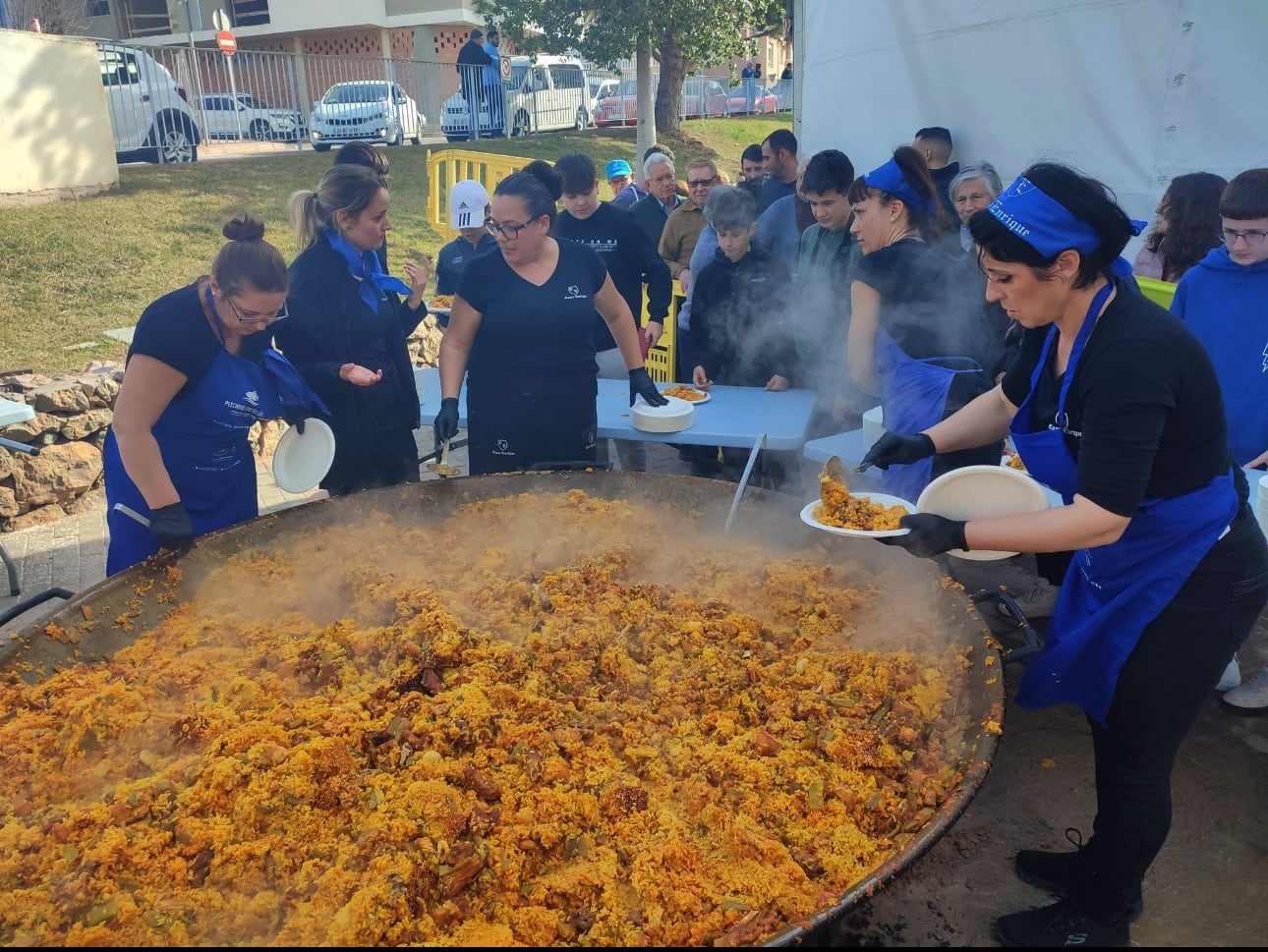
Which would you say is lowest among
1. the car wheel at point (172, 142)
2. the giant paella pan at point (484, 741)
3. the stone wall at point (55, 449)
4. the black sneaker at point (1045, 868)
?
the black sneaker at point (1045, 868)

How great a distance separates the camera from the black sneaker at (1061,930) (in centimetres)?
212

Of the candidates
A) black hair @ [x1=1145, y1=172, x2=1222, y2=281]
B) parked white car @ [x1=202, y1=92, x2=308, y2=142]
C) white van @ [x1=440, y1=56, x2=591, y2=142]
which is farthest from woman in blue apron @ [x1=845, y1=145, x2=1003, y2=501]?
white van @ [x1=440, y1=56, x2=591, y2=142]

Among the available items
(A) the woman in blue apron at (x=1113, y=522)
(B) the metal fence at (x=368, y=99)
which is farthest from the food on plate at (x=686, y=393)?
(B) the metal fence at (x=368, y=99)

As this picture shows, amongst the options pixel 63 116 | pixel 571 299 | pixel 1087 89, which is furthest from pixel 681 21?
pixel 571 299

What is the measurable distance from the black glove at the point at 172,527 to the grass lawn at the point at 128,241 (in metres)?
3.33

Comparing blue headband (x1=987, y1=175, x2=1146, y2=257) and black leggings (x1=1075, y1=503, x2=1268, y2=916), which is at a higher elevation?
blue headband (x1=987, y1=175, x2=1146, y2=257)

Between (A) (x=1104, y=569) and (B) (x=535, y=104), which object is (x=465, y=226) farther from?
(B) (x=535, y=104)

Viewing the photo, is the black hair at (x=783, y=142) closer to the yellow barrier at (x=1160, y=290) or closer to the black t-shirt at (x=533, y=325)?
the yellow barrier at (x=1160, y=290)

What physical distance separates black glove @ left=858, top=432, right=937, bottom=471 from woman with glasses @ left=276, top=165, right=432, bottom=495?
1.86 m

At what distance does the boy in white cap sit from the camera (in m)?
5.15

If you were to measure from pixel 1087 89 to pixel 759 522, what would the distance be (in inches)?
134

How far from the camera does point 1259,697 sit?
10.5 ft

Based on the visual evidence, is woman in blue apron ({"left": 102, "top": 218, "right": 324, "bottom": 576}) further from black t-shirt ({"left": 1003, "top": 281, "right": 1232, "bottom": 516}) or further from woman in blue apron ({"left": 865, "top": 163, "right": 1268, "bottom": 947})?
black t-shirt ({"left": 1003, "top": 281, "right": 1232, "bottom": 516})

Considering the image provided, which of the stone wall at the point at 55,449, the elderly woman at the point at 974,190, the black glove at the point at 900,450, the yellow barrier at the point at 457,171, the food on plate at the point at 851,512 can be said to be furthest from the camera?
the yellow barrier at the point at 457,171
